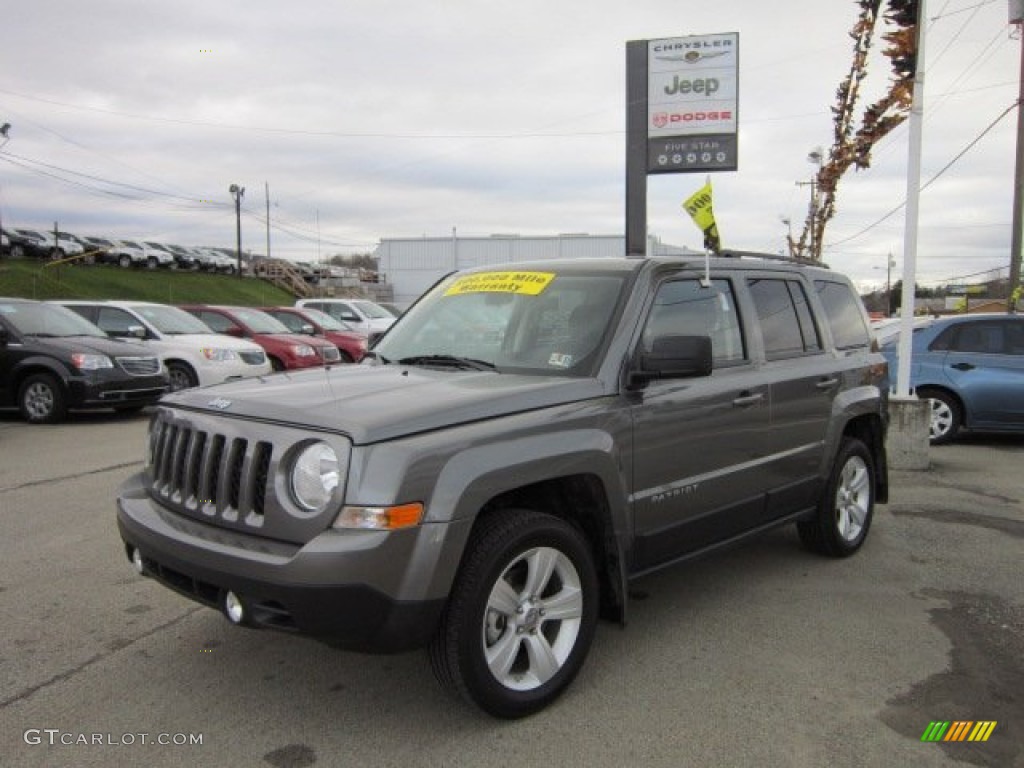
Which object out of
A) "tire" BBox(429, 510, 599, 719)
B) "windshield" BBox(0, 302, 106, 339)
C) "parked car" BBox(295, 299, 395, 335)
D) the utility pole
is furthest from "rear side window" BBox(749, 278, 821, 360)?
"parked car" BBox(295, 299, 395, 335)

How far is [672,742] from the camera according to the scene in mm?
3049

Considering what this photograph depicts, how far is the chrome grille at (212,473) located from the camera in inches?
117

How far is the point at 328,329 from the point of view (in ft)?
63.1

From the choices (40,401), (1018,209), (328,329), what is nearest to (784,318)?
(40,401)

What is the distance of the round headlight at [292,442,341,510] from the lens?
2852 mm

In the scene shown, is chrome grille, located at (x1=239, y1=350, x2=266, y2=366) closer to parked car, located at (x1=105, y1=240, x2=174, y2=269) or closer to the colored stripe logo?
the colored stripe logo

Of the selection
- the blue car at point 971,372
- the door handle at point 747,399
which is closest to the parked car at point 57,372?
the door handle at point 747,399

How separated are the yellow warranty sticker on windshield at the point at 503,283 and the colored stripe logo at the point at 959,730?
8.15ft

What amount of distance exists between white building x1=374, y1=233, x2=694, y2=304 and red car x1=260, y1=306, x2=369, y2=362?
30170mm

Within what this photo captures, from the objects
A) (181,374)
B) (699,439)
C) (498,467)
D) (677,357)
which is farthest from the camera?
(181,374)

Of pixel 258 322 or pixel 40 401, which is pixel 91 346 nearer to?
pixel 40 401

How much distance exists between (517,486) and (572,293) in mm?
1289

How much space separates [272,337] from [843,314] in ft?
38.5

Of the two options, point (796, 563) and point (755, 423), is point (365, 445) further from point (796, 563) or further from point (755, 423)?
point (796, 563)
